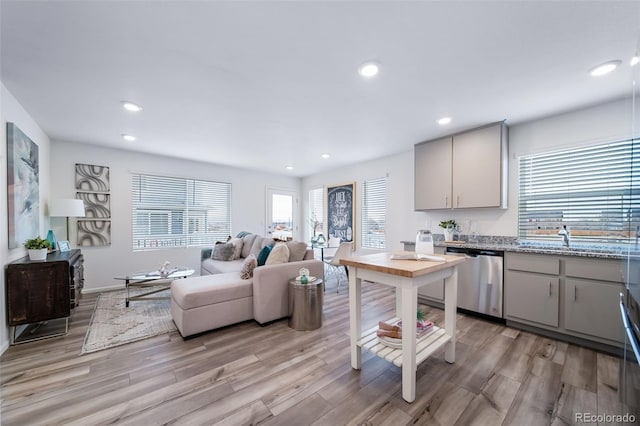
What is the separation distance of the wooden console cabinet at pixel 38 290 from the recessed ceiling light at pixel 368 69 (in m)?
3.40

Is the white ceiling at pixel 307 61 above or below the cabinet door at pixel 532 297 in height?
above

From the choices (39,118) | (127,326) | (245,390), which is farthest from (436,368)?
(39,118)

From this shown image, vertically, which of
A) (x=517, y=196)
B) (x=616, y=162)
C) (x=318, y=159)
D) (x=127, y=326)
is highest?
(x=318, y=159)

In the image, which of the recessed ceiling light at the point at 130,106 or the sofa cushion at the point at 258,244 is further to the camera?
the sofa cushion at the point at 258,244

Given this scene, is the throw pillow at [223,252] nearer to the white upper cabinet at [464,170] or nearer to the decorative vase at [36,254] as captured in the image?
the decorative vase at [36,254]

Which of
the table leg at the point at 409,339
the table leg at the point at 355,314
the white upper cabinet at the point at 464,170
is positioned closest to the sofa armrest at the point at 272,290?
the table leg at the point at 355,314

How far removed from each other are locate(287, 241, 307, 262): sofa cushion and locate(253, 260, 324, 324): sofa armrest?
0.74ft

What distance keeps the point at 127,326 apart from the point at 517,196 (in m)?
4.90

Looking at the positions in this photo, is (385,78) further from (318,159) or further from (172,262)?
(172,262)

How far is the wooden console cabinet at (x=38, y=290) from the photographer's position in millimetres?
2314

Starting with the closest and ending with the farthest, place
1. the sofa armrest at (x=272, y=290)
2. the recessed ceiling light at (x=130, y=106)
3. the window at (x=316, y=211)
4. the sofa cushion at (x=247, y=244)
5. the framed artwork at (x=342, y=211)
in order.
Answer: the recessed ceiling light at (x=130, y=106)
the sofa armrest at (x=272, y=290)
the sofa cushion at (x=247, y=244)
the framed artwork at (x=342, y=211)
the window at (x=316, y=211)

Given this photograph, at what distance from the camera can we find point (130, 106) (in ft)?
8.70

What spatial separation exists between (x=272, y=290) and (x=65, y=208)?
3.21 m

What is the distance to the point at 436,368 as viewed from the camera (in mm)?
2027
